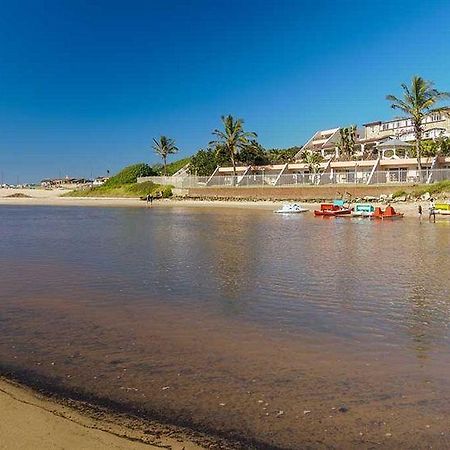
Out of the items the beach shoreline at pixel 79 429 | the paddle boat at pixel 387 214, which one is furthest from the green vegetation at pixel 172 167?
the beach shoreline at pixel 79 429

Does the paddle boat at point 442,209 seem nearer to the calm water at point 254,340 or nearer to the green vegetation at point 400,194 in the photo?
the green vegetation at point 400,194

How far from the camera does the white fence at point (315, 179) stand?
50100mm

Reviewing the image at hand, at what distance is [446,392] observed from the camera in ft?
18.4

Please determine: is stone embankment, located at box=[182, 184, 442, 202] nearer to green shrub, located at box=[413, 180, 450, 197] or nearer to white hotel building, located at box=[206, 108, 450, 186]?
green shrub, located at box=[413, 180, 450, 197]

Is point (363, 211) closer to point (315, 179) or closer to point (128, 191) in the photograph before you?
point (315, 179)

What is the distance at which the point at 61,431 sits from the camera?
435 centimetres

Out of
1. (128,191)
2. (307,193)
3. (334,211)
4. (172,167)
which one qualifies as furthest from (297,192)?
(172,167)

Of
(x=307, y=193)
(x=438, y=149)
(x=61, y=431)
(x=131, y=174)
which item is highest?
(x=131, y=174)

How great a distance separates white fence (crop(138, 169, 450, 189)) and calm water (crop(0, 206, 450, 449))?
119ft

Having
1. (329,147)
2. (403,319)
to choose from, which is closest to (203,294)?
(403,319)

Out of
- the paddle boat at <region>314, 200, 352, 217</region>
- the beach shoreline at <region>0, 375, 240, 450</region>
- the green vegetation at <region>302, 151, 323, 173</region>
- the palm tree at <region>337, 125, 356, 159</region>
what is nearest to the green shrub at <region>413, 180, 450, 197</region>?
the paddle boat at <region>314, 200, 352, 217</region>

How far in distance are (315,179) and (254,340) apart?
53496 mm

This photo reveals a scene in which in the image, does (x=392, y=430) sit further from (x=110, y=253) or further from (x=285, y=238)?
(x=285, y=238)

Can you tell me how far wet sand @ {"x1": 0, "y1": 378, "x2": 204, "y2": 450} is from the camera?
4.11 meters
